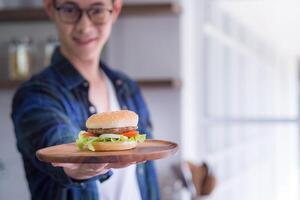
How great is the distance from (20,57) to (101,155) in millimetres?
922

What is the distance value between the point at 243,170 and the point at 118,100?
4.68 ft

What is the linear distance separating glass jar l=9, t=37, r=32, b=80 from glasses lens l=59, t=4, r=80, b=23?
746mm

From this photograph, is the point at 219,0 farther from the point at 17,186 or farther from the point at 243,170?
the point at 17,186

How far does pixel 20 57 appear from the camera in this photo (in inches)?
52.2

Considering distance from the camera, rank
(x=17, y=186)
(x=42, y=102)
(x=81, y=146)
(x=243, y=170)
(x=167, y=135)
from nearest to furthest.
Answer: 1. (x=81, y=146)
2. (x=42, y=102)
3. (x=17, y=186)
4. (x=167, y=135)
5. (x=243, y=170)

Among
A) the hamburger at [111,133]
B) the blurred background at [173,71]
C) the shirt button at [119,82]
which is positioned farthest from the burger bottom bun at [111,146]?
the blurred background at [173,71]

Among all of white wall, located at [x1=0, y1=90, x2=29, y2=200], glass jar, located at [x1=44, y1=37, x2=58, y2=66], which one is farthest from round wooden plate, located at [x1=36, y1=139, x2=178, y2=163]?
glass jar, located at [x1=44, y1=37, x2=58, y2=66]

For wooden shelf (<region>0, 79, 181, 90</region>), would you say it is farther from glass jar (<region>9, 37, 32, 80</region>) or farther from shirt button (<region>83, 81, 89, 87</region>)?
shirt button (<region>83, 81, 89, 87</region>)

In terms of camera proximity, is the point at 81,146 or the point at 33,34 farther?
the point at 33,34

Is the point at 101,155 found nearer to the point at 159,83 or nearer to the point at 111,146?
the point at 111,146

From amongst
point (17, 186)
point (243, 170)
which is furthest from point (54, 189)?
point (243, 170)

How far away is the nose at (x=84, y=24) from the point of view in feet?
1.94

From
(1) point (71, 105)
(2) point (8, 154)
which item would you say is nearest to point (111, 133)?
(1) point (71, 105)

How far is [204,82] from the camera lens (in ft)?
4.83
